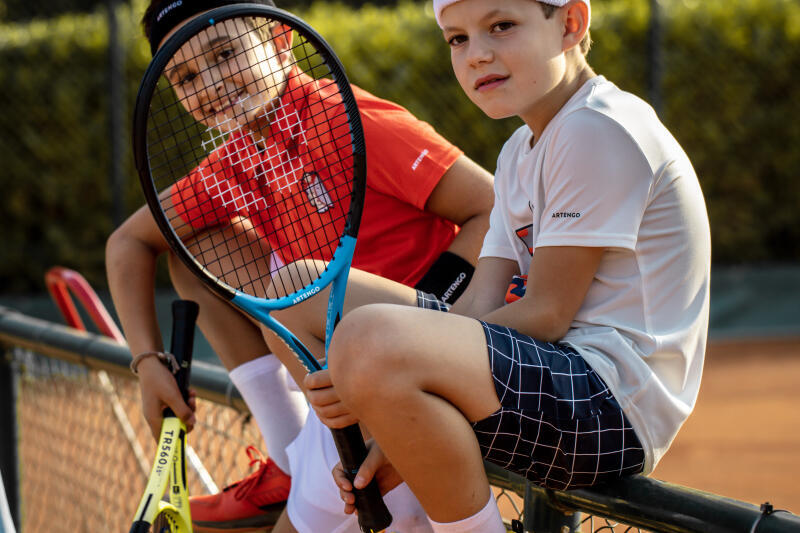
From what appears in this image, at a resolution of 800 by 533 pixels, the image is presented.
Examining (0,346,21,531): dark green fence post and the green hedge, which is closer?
(0,346,21,531): dark green fence post

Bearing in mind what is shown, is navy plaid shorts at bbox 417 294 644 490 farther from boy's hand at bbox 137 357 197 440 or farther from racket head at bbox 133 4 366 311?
boy's hand at bbox 137 357 197 440

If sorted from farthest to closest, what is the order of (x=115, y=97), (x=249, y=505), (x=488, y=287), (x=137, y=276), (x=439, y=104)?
(x=439, y=104) < (x=115, y=97) < (x=137, y=276) < (x=249, y=505) < (x=488, y=287)

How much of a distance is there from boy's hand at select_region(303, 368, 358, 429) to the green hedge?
15.2ft

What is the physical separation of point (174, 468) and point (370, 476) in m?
0.45

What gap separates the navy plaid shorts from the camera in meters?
1.17

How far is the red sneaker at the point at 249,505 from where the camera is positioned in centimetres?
178

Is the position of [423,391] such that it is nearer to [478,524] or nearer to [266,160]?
[478,524]

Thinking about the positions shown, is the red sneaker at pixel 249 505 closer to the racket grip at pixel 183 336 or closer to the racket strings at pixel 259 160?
the racket grip at pixel 183 336

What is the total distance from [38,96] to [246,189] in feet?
15.0

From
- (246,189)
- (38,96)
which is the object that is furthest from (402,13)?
(246,189)

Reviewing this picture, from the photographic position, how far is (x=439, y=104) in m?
6.02

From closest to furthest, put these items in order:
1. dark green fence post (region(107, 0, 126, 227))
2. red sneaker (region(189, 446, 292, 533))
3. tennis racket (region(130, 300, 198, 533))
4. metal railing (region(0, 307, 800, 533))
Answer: metal railing (region(0, 307, 800, 533)), tennis racket (region(130, 300, 198, 533)), red sneaker (region(189, 446, 292, 533)), dark green fence post (region(107, 0, 126, 227))

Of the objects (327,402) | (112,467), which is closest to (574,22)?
(327,402)

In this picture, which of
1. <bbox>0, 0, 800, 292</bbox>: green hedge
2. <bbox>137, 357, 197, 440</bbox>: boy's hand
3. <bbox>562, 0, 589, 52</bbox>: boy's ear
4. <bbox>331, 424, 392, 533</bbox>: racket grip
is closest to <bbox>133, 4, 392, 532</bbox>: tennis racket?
<bbox>331, 424, 392, 533</bbox>: racket grip
